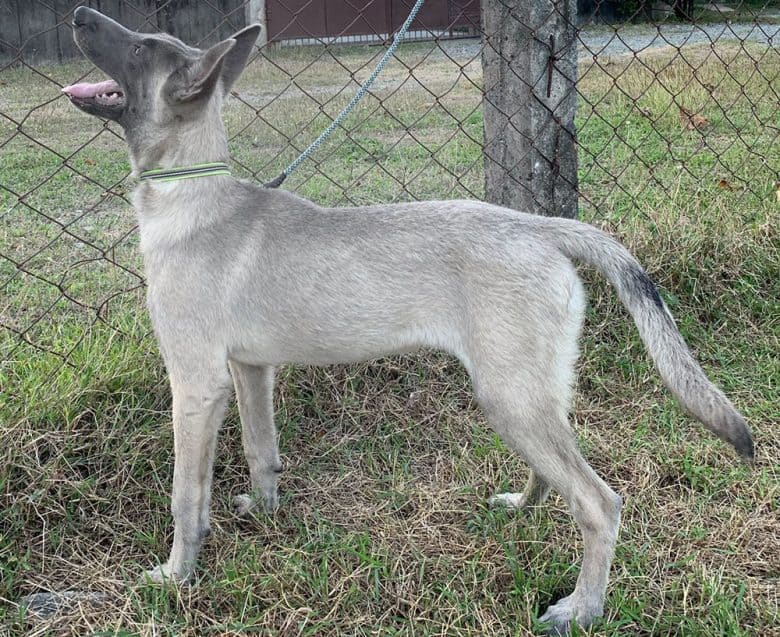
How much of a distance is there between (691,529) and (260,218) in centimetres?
Result: 167

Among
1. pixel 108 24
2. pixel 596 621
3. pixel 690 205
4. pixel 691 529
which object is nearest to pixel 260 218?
pixel 108 24

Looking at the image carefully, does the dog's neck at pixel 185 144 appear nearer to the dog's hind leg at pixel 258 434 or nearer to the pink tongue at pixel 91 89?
the pink tongue at pixel 91 89

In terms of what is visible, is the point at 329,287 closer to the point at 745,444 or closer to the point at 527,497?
the point at 527,497

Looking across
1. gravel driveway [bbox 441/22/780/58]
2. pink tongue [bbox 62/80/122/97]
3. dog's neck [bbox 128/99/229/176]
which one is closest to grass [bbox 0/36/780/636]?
pink tongue [bbox 62/80/122/97]

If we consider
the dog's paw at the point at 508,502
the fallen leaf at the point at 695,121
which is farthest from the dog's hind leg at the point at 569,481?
the fallen leaf at the point at 695,121

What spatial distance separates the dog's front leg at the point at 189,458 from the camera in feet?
7.89

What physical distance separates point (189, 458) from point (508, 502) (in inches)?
41.3

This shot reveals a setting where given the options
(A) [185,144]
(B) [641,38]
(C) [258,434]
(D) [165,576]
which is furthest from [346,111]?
(B) [641,38]

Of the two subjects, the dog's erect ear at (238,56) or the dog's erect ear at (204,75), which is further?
the dog's erect ear at (238,56)

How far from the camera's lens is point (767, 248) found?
13.0 feet

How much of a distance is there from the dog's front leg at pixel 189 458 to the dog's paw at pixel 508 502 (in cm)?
95

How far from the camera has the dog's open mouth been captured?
2.44 m

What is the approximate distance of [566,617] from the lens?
225 centimetres

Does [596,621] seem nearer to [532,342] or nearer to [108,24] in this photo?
[532,342]
